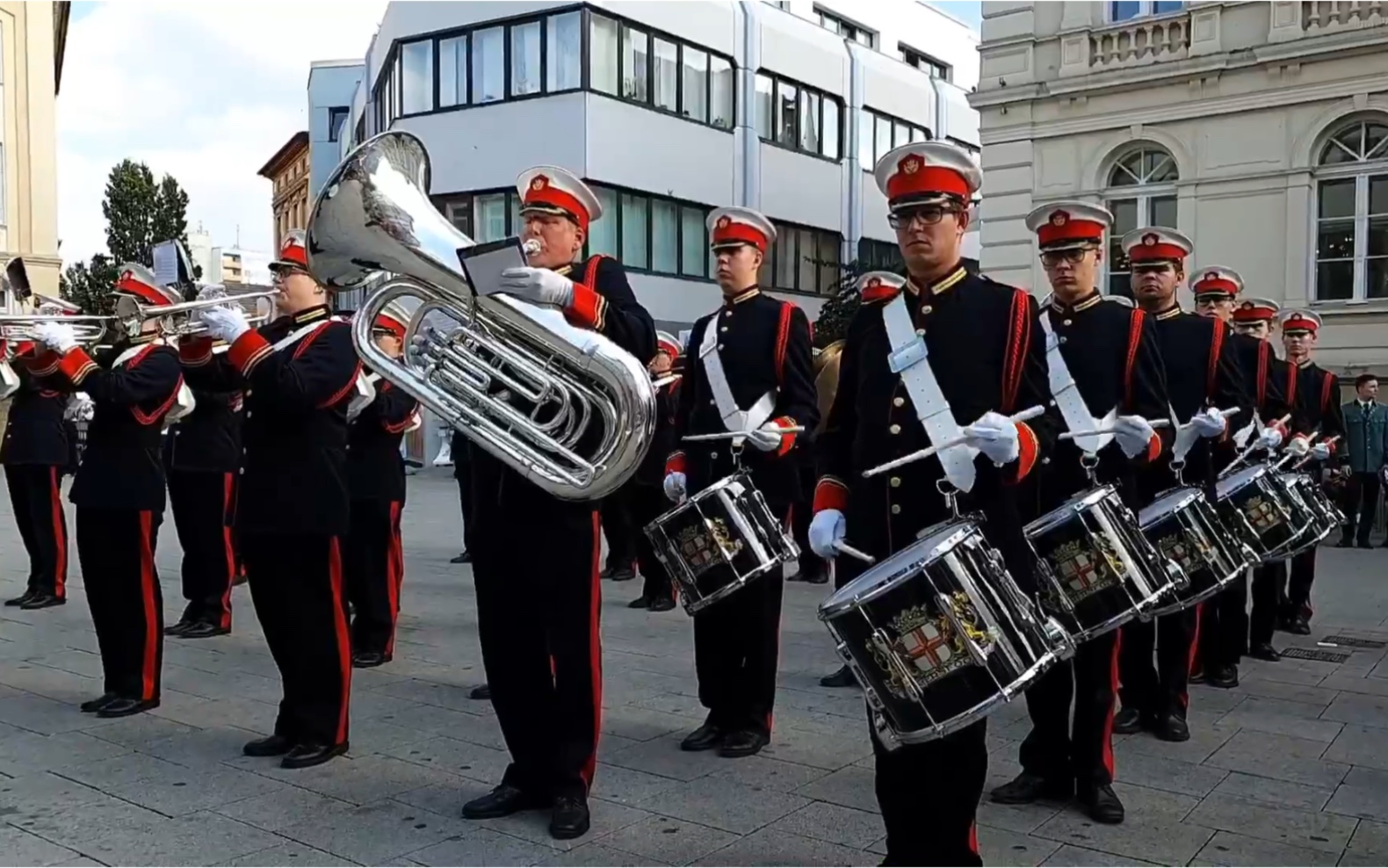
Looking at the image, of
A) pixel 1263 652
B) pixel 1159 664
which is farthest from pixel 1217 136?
pixel 1159 664

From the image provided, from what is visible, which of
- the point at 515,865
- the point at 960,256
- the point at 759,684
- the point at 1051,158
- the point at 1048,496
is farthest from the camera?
the point at 1051,158

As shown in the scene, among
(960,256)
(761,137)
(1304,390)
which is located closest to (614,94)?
(761,137)

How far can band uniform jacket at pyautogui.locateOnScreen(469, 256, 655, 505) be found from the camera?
405 cm

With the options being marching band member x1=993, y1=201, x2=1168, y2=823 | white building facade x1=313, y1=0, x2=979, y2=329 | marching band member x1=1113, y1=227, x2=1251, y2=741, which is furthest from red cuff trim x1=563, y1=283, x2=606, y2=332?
white building facade x1=313, y1=0, x2=979, y2=329

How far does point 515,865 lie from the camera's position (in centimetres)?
392

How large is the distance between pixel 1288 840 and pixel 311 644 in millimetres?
3616

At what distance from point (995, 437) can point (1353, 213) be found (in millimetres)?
13845

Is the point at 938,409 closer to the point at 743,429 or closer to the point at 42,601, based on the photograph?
the point at 743,429

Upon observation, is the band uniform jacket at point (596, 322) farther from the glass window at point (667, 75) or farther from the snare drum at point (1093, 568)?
the glass window at point (667, 75)

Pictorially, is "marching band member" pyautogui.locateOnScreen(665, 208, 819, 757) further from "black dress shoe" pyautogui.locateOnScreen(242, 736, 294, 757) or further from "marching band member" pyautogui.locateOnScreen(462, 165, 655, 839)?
"black dress shoe" pyautogui.locateOnScreen(242, 736, 294, 757)

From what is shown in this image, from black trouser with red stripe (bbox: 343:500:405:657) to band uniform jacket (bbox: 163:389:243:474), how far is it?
4.50 ft

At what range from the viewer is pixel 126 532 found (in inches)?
231

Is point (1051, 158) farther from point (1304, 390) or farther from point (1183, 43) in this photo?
point (1304, 390)

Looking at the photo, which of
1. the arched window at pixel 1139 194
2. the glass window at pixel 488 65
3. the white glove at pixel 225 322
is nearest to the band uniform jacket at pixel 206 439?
the white glove at pixel 225 322
